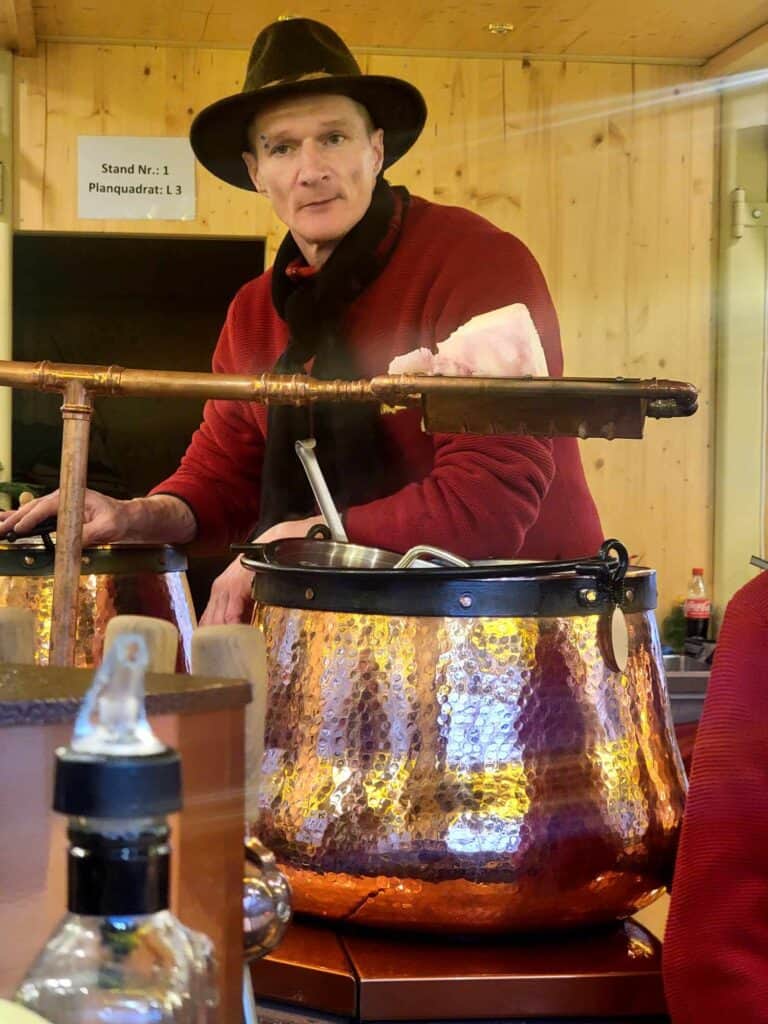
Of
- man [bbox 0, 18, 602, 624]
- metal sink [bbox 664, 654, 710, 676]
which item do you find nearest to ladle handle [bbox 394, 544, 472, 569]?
man [bbox 0, 18, 602, 624]

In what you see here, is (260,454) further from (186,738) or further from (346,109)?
(186,738)

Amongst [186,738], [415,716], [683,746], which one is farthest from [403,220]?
[186,738]

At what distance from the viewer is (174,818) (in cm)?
27

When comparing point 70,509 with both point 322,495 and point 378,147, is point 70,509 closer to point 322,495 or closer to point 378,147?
point 322,495

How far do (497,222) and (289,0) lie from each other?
0.55 m

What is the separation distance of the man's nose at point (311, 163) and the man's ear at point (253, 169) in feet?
0.42

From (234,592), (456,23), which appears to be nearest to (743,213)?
(456,23)

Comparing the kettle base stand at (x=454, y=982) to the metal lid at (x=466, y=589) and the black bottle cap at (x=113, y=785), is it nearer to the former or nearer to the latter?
the metal lid at (x=466, y=589)

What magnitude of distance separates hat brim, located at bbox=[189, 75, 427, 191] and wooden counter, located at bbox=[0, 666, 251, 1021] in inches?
50.3

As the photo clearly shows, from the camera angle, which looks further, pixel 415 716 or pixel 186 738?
pixel 415 716

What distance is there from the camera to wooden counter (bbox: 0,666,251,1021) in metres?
0.28

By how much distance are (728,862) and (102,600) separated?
1.61 ft

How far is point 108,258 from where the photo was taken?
2.22 m

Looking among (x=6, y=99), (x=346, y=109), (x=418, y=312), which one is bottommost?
(x=418, y=312)
